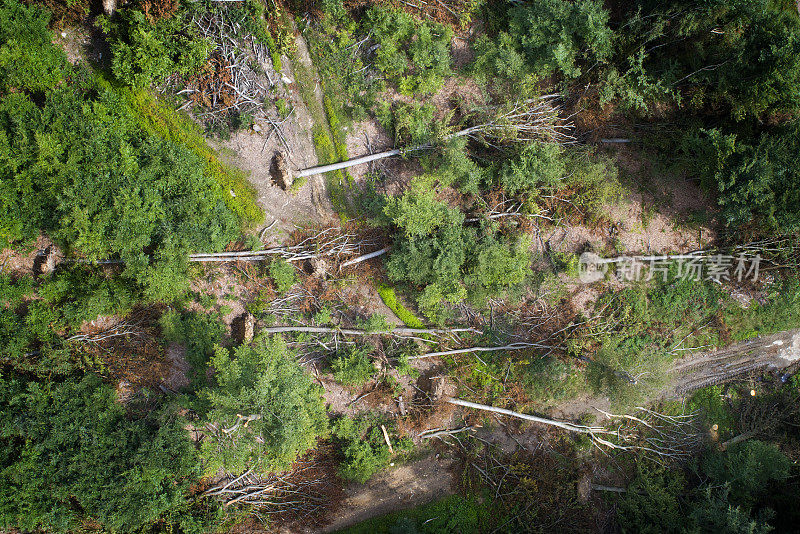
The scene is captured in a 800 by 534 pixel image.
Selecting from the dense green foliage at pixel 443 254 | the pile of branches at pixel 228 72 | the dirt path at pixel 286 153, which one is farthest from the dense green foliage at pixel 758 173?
the pile of branches at pixel 228 72

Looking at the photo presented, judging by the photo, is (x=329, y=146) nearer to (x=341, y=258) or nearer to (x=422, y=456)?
(x=341, y=258)

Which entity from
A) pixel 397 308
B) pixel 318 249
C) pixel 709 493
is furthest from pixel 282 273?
pixel 709 493

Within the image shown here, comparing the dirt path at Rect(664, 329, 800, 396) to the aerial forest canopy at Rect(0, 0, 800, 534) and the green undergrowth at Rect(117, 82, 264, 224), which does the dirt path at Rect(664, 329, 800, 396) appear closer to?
the aerial forest canopy at Rect(0, 0, 800, 534)

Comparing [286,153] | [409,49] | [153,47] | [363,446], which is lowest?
[363,446]

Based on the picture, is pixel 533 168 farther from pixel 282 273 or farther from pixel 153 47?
pixel 153 47

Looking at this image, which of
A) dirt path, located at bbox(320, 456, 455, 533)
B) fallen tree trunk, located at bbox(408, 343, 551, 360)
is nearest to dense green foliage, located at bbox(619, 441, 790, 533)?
fallen tree trunk, located at bbox(408, 343, 551, 360)

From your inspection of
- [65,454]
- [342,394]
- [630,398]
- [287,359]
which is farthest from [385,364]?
[65,454]
